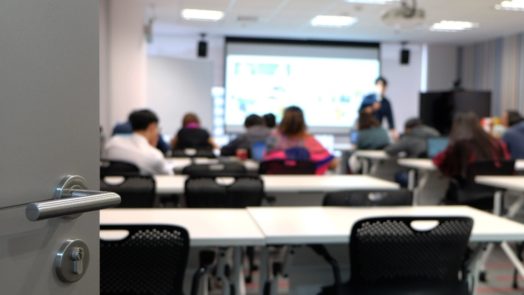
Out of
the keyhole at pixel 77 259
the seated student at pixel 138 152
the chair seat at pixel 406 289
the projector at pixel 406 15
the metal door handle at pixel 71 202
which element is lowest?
the chair seat at pixel 406 289

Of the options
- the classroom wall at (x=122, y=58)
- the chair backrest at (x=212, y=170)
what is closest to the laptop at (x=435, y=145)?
the chair backrest at (x=212, y=170)

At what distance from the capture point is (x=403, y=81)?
12617mm

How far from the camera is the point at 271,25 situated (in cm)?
1002

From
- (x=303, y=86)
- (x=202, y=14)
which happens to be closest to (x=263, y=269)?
(x=202, y=14)

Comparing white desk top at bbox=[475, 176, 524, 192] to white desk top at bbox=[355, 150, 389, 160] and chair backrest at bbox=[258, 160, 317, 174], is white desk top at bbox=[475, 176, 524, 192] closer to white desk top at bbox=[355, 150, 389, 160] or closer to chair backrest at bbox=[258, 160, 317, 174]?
chair backrest at bbox=[258, 160, 317, 174]

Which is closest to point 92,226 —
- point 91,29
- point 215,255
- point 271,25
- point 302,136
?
point 91,29

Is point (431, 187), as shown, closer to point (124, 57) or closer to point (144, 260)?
point (144, 260)

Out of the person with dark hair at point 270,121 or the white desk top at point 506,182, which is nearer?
the white desk top at point 506,182

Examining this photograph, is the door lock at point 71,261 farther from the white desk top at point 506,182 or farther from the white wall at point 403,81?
the white wall at point 403,81

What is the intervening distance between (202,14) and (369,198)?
6.91m

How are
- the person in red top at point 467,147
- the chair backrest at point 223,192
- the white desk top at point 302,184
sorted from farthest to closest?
1. the person in red top at point 467,147
2. the white desk top at point 302,184
3. the chair backrest at point 223,192

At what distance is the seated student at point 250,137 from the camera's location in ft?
18.8

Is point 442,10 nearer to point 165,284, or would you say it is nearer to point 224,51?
point 165,284

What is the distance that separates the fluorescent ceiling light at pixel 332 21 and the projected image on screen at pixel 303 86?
5.61 ft
